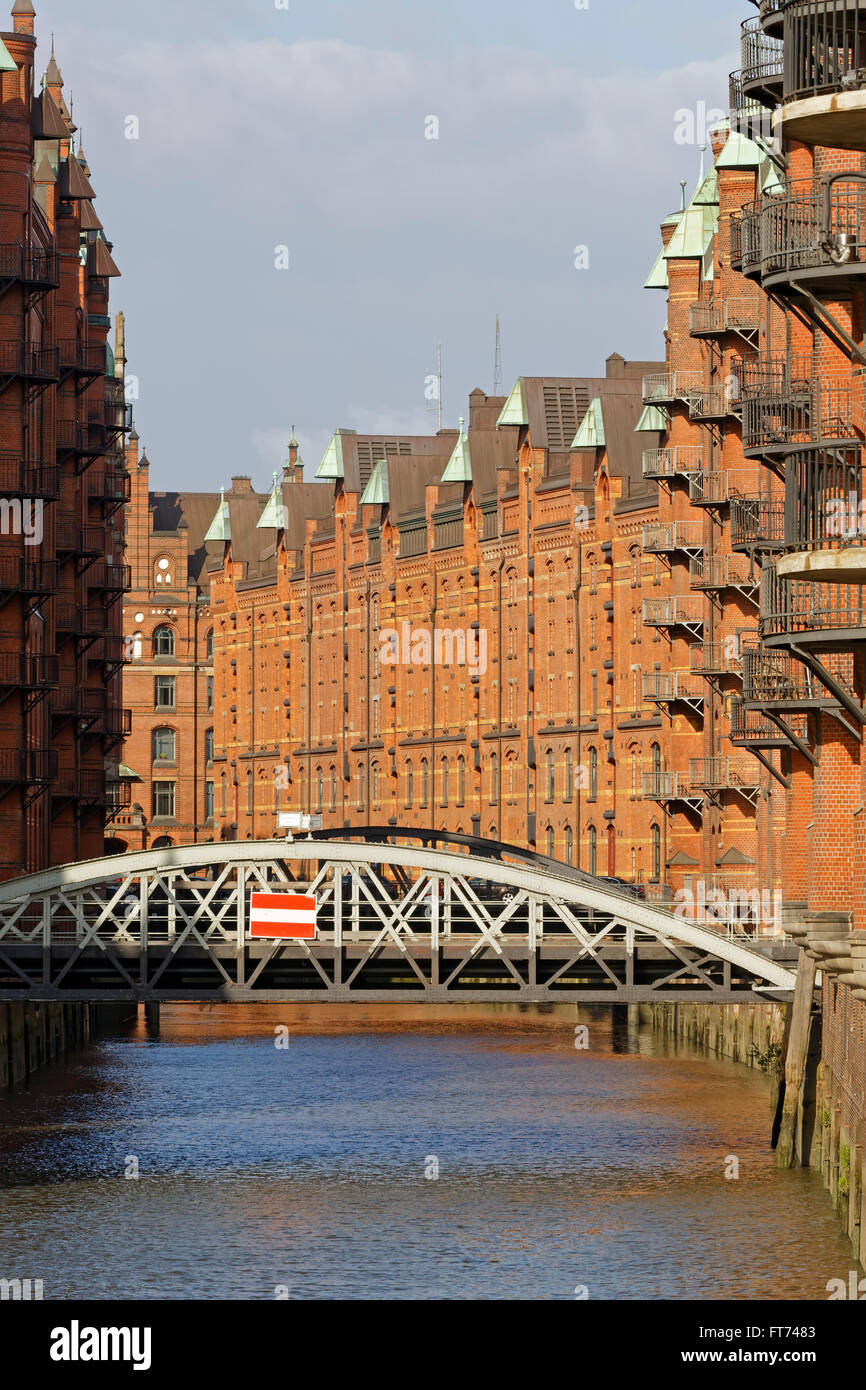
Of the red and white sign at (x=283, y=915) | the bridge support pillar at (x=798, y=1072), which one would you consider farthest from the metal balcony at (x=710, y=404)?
the bridge support pillar at (x=798, y=1072)

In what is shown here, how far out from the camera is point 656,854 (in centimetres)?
9081

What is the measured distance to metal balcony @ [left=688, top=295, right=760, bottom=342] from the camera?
69.6 m

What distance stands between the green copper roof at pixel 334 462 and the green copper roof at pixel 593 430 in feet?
111

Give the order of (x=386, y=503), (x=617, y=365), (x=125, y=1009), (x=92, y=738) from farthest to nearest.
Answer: (x=386, y=503)
(x=617, y=365)
(x=125, y=1009)
(x=92, y=738)

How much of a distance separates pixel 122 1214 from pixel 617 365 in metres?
70.4

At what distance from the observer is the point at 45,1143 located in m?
51.4

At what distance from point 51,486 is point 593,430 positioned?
104ft

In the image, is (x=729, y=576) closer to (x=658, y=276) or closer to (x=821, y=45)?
(x=658, y=276)

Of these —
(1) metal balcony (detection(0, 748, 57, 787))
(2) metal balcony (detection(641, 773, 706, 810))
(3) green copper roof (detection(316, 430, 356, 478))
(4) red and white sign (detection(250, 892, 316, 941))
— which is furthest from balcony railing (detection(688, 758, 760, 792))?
(3) green copper roof (detection(316, 430, 356, 478))

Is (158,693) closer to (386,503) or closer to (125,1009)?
(386,503)

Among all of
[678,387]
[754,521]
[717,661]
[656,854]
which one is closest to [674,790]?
[717,661]

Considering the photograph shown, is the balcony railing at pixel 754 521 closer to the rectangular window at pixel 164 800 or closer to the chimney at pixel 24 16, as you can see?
the chimney at pixel 24 16

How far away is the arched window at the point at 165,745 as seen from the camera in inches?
5896
